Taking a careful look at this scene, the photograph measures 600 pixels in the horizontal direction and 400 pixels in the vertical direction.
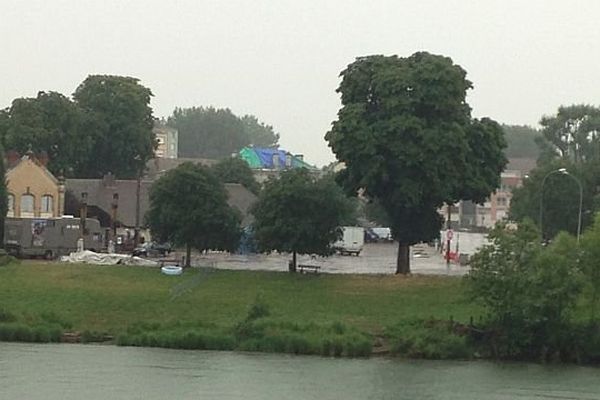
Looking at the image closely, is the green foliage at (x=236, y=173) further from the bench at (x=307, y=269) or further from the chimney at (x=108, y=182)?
the bench at (x=307, y=269)

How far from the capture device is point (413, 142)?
237 ft

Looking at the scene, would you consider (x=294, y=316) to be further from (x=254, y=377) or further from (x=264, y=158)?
(x=264, y=158)

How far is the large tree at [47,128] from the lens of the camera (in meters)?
109

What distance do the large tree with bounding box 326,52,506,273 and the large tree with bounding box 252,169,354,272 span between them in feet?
5.23

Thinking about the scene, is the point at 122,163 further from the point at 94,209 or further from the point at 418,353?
the point at 418,353

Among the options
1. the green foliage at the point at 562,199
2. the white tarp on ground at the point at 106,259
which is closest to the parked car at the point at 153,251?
the white tarp on ground at the point at 106,259

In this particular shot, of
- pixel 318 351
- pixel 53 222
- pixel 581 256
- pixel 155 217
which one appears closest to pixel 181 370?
pixel 318 351

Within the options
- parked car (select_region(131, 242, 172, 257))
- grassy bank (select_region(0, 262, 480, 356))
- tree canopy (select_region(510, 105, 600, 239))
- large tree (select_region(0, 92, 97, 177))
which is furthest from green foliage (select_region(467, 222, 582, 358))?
large tree (select_region(0, 92, 97, 177))

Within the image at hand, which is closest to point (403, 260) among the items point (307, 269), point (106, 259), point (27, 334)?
point (307, 269)

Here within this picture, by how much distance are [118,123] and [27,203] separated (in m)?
22.5

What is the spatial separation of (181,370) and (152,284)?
854 inches

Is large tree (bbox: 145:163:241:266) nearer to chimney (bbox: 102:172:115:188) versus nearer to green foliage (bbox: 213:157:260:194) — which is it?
chimney (bbox: 102:172:115:188)

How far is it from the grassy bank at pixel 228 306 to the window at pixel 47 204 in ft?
81.8

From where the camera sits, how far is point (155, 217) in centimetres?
7912
